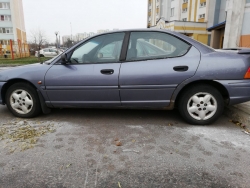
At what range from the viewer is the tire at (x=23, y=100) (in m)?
3.61

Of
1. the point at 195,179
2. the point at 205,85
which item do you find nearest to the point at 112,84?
the point at 205,85

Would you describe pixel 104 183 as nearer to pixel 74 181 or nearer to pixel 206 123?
pixel 74 181

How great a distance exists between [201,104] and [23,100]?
3.13 metres

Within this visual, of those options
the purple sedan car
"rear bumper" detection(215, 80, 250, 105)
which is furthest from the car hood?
"rear bumper" detection(215, 80, 250, 105)

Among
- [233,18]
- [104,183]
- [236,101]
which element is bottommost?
[104,183]

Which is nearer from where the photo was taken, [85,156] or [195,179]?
[195,179]

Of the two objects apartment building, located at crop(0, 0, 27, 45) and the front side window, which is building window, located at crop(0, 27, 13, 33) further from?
the front side window

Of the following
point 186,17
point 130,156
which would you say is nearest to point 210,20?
point 186,17

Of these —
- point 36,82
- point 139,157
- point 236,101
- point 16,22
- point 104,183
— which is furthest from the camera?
point 16,22

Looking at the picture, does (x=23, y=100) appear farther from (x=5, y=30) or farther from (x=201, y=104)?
(x=5, y=30)

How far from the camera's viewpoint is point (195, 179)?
2061mm

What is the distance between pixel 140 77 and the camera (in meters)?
3.26

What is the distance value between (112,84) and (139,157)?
1332 mm

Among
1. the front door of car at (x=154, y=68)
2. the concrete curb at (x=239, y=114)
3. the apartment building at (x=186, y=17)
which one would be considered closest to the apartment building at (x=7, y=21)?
the apartment building at (x=186, y=17)
